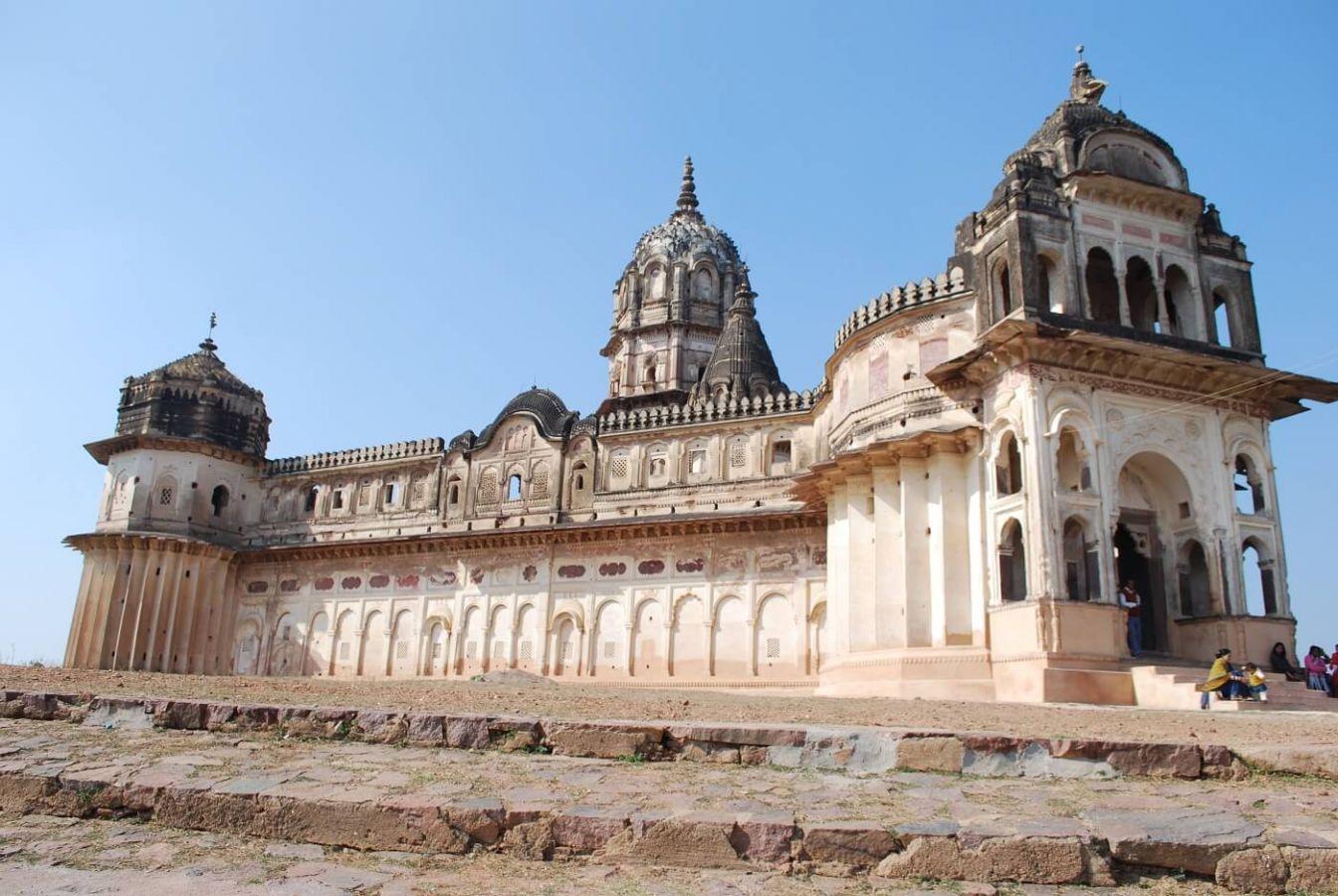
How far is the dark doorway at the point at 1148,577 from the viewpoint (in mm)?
18562

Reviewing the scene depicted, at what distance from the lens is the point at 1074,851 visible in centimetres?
539

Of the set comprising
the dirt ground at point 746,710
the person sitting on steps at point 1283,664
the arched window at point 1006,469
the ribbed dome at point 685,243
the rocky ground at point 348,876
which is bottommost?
the rocky ground at point 348,876

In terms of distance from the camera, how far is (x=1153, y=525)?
18828 mm

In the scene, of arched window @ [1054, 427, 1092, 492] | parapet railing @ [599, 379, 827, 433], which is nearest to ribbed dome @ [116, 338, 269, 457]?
parapet railing @ [599, 379, 827, 433]

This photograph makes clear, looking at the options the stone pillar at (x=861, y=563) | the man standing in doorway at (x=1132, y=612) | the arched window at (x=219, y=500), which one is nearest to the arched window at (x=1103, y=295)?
the stone pillar at (x=861, y=563)

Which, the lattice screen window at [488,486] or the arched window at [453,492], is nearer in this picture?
the lattice screen window at [488,486]

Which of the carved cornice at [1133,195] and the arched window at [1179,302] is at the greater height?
the carved cornice at [1133,195]

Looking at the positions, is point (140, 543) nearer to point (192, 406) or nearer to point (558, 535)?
point (192, 406)

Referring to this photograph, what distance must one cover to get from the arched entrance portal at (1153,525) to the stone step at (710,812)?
12263mm

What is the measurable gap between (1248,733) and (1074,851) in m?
5.11

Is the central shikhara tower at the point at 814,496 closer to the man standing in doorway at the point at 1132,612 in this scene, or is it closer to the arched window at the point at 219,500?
the arched window at the point at 219,500

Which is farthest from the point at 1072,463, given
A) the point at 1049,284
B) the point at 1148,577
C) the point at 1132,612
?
the point at 1049,284

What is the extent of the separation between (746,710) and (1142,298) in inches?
565

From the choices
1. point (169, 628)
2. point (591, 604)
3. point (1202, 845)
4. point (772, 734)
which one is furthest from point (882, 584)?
point (169, 628)
